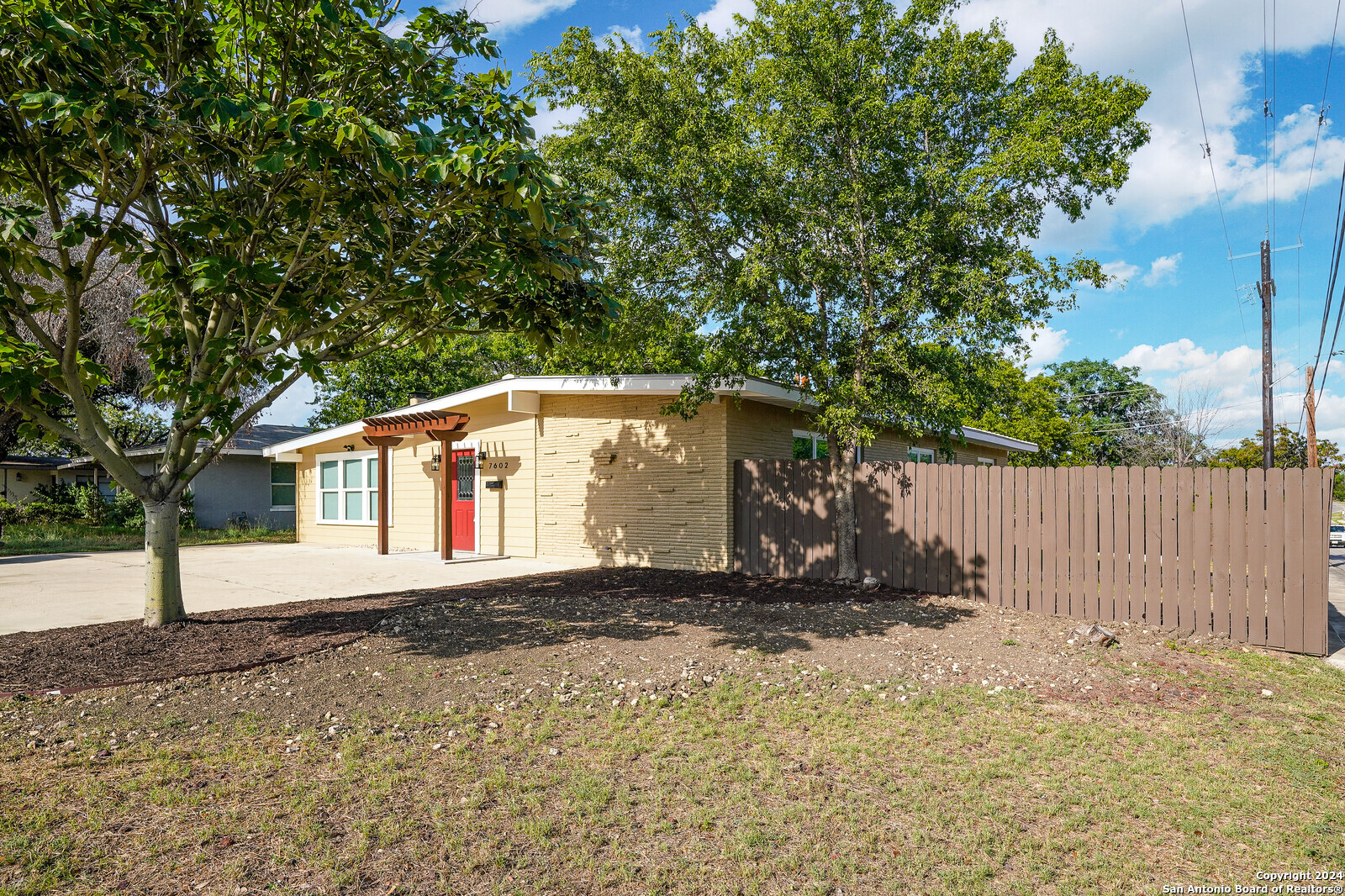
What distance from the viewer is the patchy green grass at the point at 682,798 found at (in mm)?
2791

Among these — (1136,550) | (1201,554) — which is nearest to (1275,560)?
(1201,554)

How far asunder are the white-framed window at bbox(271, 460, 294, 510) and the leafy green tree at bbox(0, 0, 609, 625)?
61.0ft

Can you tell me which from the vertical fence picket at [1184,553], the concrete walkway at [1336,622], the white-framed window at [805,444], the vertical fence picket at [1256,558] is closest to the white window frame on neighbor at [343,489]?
the white-framed window at [805,444]

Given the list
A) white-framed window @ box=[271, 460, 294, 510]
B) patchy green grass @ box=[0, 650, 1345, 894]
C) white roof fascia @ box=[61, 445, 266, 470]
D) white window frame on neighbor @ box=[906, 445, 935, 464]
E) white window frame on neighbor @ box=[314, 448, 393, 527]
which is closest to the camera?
patchy green grass @ box=[0, 650, 1345, 894]

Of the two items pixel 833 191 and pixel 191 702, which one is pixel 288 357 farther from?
pixel 833 191

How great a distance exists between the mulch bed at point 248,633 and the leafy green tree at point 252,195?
1.69ft

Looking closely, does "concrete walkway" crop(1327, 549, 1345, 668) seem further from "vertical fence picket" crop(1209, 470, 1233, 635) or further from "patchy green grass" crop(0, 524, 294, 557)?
"patchy green grass" crop(0, 524, 294, 557)

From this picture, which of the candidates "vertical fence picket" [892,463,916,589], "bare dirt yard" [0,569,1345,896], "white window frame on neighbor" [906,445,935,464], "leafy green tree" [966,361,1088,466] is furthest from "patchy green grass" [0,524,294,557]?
"leafy green tree" [966,361,1088,466]

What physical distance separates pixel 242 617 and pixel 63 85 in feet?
15.4

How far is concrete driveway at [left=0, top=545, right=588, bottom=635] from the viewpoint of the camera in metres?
8.21

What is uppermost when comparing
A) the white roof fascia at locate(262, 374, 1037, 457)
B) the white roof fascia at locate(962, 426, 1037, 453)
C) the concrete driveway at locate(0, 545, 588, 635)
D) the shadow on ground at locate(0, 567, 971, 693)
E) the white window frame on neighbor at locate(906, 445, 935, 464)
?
the white roof fascia at locate(262, 374, 1037, 457)

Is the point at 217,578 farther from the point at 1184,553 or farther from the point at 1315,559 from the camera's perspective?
the point at 1315,559

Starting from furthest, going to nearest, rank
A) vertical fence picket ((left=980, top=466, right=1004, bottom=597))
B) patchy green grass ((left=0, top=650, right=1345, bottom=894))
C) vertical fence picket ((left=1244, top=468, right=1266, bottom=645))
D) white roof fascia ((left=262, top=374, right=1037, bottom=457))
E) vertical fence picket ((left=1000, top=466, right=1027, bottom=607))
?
white roof fascia ((left=262, top=374, right=1037, bottom=457)) → vertical fence picket ((left=980, top=466, right=1004, bottom=597)) → vertical fence picket ((left=1000, top=466, right=1027, bottom=607)) → vertical fence picket ((left=1244, top=468, right=1266, bottom=645)) → patchy green grass ((left=0, top=650, right=1345, bottom=894))

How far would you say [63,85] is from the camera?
15.1 ft
